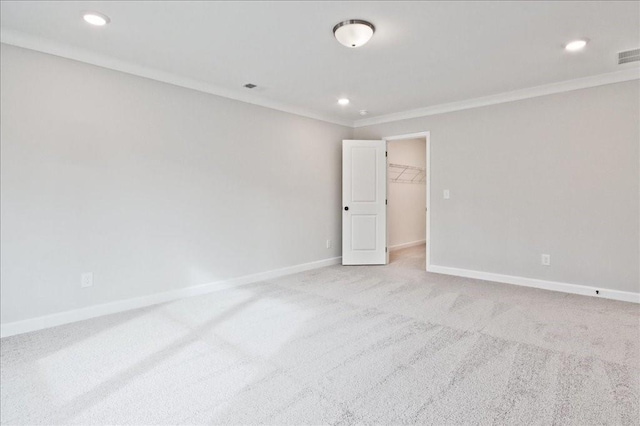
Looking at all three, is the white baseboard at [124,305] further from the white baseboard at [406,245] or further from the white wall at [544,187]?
the white baseboard at [406,245]

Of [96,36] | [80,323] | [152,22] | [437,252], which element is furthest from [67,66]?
[437,252]

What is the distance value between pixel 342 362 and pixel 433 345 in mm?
745

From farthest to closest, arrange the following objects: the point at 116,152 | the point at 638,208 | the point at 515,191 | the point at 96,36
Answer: the point at 515,191 → the point at 638,208 → the point at 116,152 → the point at 96,36

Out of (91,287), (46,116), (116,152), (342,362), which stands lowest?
(342,362)

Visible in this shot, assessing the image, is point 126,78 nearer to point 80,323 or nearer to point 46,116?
point 46,116

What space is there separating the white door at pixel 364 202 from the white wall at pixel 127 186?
3.41 feet

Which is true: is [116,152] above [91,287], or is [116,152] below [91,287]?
above

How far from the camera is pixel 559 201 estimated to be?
159 inches

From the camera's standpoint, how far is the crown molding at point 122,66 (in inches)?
109

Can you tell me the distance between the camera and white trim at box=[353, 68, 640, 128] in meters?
3.63

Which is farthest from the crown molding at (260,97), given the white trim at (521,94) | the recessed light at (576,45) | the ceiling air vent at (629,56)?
the recessed light at (576,45)

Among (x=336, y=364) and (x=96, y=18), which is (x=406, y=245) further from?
(x=96, y=18)

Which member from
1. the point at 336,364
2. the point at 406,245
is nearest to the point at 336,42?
the point at 336,364

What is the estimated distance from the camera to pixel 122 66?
3.32 metres
